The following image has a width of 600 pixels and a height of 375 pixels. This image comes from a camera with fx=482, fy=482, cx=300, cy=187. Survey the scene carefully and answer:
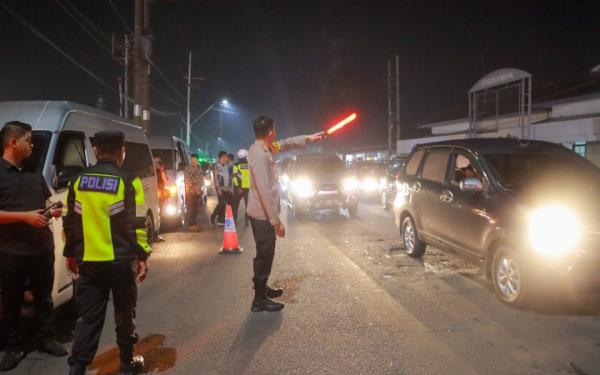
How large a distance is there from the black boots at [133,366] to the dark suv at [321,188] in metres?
9.68

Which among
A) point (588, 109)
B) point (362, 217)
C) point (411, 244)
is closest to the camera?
point (411, 244)

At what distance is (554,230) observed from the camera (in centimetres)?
490

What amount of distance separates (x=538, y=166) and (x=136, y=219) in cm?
511

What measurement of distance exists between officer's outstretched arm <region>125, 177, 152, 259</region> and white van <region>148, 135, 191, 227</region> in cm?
787

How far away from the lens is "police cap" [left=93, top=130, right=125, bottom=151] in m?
3.46

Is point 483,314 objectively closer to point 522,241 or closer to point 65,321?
point 522,241

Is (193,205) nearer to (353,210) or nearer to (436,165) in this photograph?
(353,210)

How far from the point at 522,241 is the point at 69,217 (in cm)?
439

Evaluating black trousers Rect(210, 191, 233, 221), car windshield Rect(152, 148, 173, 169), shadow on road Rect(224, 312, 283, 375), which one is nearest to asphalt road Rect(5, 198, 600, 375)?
shadow on road Rect(224, 312, 283, 375)

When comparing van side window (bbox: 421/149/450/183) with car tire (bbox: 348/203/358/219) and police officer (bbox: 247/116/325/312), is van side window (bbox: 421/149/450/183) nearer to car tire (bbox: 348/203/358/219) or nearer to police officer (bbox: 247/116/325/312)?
police officer (bbox: 247/116/325/312)

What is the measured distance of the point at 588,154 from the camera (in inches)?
768

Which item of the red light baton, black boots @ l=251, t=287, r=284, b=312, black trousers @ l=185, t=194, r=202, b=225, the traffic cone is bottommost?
black boots @ l=251, t=287, r=284, b=312

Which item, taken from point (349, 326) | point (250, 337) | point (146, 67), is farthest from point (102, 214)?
point (146, 67)

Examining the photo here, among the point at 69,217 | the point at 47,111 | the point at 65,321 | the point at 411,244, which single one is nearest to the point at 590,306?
the point at 411,244
